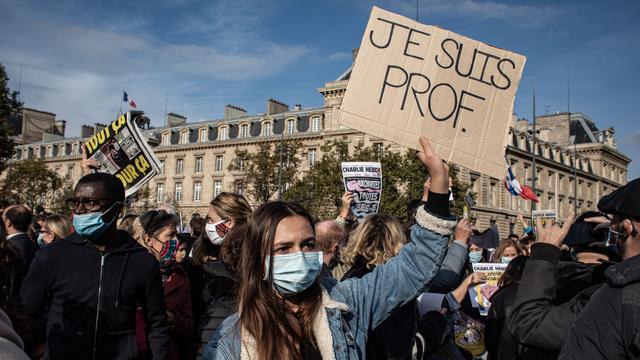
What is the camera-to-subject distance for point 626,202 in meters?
2.53

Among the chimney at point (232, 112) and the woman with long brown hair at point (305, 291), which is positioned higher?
the chimney at point (232, 112)

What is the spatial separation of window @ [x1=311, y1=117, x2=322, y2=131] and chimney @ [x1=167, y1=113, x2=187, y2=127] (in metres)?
20.5

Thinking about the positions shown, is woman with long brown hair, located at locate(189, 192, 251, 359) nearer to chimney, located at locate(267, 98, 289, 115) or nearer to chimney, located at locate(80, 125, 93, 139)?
chimney, located at locate(267, 98, 289, 115)

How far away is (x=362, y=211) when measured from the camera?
8742 mm

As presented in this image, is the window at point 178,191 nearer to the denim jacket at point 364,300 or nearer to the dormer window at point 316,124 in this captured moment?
the dormer window at point 316,124

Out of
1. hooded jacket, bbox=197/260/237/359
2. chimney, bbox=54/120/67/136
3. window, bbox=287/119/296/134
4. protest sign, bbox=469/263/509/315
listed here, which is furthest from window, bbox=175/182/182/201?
hooded jacket, bbox=197/260/237/359

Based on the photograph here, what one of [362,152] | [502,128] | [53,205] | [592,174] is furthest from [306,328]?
[592,174]

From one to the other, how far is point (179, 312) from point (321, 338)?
7.80 ft

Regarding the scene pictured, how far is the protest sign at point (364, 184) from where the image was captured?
895 cm

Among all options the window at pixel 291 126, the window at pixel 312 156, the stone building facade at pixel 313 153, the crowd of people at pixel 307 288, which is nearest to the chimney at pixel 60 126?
the stone building facade at pixel 313 153

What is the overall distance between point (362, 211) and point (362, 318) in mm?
6349

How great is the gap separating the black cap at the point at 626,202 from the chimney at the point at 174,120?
65924 millimetres

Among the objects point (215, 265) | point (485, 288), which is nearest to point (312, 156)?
point (485, 288)

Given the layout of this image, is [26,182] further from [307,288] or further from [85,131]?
[307,288]
